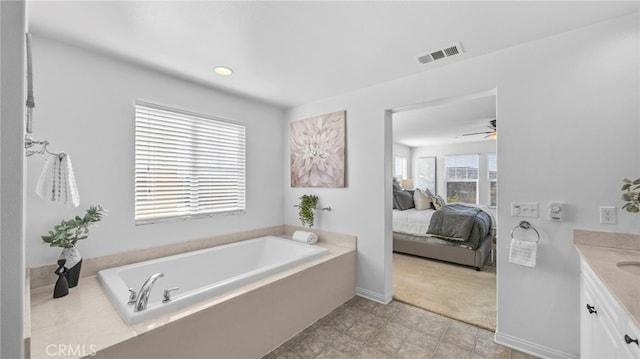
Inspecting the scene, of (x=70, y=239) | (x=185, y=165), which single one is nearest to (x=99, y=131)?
(x=185, y=165)

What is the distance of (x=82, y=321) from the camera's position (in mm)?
1450

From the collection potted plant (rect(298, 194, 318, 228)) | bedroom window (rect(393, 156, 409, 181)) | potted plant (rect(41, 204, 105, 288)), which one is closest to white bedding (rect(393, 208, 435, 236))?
potted plant (rect(298, 194, 318, 228))

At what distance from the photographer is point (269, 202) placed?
3480 mm

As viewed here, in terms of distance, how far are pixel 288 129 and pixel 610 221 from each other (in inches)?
124

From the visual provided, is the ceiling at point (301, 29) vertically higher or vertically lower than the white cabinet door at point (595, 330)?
higher

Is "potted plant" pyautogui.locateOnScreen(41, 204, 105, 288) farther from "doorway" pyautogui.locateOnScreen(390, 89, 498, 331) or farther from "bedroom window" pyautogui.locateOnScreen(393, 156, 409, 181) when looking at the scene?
"bedroom window" pyautogui.locateOnScreen(393, 156, 409, 181)

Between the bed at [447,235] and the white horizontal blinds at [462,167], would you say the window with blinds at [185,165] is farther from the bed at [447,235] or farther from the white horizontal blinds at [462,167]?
the white horizontal blinds at [462,167]

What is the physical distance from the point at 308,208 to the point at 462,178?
5520 mm

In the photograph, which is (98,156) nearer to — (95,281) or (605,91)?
(95,281)

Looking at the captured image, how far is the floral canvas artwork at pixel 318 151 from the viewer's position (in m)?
3.01

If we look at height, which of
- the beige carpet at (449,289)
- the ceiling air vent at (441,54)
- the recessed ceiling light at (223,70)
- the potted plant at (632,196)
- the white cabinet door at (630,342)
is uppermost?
the ceiling air vent at (441,54)

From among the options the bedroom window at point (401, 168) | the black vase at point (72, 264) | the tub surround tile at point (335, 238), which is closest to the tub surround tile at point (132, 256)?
the black vase at point (72, 264)

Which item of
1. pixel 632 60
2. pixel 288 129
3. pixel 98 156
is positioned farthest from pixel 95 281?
pixel 632 60

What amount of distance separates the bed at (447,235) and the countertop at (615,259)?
1974 millimetres
